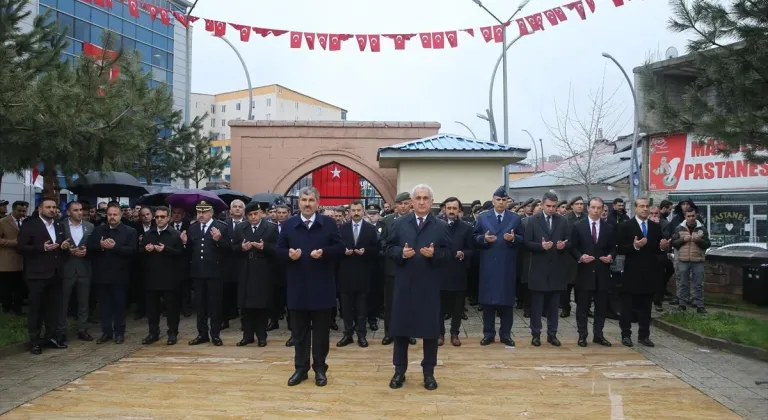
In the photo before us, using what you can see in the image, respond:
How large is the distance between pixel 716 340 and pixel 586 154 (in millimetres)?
25123

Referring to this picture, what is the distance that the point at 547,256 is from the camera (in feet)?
28.4

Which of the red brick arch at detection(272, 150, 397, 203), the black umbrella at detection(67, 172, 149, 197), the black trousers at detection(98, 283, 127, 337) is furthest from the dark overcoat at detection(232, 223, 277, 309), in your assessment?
the red brick arch at detection(272, 150, 397, 203)

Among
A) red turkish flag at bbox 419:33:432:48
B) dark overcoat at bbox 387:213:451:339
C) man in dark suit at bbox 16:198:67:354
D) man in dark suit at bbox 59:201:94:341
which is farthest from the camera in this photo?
red turkish flag at bbox 419:33:432:48

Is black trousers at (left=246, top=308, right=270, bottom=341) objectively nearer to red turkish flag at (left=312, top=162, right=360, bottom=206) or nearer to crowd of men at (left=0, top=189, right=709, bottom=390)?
crowd of men at (left=0, top=189, right=709, bottom=390)

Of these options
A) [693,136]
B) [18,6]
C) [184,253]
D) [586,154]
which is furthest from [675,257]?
[586,154]

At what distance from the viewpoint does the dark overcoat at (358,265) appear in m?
8.80

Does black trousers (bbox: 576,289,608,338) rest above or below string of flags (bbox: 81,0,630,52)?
below

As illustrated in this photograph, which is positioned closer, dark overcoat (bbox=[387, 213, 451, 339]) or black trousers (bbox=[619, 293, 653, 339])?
dark overcoat (bbox=[387, 213, 451, 339])

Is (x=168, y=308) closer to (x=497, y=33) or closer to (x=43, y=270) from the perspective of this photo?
(x=43, y=270)

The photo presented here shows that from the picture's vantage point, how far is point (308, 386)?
21.3 feet

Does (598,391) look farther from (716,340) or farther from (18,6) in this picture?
(18,6)

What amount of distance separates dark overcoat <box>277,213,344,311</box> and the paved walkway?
2483mm

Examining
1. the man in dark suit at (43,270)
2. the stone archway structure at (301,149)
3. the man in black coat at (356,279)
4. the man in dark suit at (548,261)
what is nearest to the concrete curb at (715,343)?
the man in dark suit at (548,261)

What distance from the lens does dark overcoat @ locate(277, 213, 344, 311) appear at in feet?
21.6
